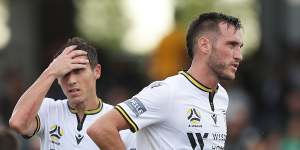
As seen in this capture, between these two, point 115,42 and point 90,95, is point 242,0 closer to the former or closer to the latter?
point 115,42

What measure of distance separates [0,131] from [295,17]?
895cm

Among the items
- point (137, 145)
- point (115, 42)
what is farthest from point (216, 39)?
point (115, 42)

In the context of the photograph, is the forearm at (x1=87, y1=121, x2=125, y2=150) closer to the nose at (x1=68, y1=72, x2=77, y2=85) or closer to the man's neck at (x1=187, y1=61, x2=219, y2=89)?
the nose at (x1=68, y1=72, x2=77, y2=85)

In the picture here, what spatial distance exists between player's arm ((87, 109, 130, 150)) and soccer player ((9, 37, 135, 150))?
0.56 metres

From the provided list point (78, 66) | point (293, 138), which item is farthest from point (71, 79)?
point (293, 138)

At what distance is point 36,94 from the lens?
31.3ft

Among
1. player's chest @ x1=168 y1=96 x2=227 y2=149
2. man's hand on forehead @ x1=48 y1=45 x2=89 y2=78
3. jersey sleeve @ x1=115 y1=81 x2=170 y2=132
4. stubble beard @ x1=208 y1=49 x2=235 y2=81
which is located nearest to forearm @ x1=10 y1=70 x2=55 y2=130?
man's hand on forehead @ x1=48 y1=45 x2=89 y2=78

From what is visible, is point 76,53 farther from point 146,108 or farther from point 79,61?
point 146,108

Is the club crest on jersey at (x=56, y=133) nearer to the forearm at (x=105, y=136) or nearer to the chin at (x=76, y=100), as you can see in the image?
the chin at (x=76, y=100)

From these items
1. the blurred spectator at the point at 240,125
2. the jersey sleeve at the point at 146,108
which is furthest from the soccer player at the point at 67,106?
the blurred spectator at the point at 240,125

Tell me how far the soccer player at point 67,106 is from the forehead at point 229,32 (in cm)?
117

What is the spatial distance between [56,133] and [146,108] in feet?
3.25

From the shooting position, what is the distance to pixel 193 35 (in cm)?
977

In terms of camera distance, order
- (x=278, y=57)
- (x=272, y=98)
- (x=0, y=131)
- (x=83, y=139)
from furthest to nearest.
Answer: (x=278, y=57) → (x=272, y=98) → (x=0, y=131) → (x=83, y=139)
